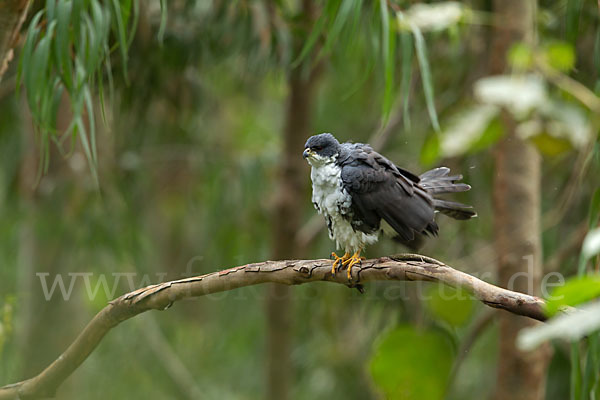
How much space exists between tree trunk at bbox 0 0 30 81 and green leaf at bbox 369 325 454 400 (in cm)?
221

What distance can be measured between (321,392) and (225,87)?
3.07 metres

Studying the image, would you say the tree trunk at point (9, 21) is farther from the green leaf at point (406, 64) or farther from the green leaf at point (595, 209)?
the green leaf at point (595, 209)

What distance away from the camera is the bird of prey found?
2.63 meters

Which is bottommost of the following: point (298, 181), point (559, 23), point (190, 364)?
point (190, 364)

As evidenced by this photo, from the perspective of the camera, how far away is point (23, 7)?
240 centimetres

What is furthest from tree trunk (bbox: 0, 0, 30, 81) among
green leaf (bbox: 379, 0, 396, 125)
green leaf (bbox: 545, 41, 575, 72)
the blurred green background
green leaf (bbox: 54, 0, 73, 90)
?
green leaf (bbox: 545, 41, 575, 72)

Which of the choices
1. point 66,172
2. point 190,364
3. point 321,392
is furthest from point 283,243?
point 190,364

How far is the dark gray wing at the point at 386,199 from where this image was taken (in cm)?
261

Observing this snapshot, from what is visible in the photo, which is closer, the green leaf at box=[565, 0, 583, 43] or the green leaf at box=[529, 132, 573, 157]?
the green leaf at box=[529, 132, 573, 157]

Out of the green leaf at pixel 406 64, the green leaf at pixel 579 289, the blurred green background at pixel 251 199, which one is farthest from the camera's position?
the blurred green background at pixel 251 199

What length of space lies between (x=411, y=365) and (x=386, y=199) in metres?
1.32

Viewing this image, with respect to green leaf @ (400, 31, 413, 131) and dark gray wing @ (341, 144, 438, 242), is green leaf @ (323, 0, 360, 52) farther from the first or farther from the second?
dark gray wing @ (341, 144, 438, 242)

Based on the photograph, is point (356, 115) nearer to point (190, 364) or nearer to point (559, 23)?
point (559, 23)

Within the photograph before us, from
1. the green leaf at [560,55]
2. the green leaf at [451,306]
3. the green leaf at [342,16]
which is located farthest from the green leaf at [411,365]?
the green leaf at [560,55]
